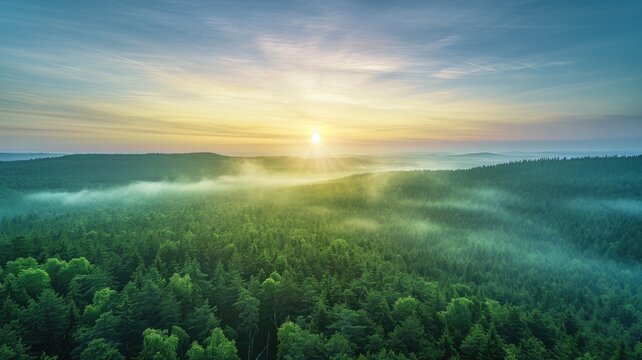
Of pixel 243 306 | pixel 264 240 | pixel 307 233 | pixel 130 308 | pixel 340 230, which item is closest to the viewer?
pixel 130 308

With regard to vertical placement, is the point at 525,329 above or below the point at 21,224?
below

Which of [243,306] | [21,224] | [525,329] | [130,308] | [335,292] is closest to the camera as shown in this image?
[130,308]

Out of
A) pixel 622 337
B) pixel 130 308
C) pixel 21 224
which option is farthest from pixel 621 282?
pixel 21 224

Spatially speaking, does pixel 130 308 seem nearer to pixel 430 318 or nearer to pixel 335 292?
pixel 335 292

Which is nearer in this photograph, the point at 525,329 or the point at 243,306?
the point at 243,306

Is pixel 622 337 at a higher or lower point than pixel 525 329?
lower

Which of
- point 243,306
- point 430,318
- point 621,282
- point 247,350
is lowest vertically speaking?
point 621,282

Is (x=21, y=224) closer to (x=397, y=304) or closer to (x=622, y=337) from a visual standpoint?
(x=397, y=304)

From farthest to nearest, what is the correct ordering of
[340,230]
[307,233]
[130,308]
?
[340,230] < [307,233] < [130,308]

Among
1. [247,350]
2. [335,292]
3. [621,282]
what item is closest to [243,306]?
[247,350]
